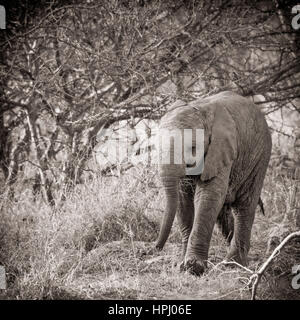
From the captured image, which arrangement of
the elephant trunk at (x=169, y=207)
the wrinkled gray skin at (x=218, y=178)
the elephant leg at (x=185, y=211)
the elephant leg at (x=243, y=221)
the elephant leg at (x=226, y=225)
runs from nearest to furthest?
the elephant trunk at (x=169, y=207)
the wrinkled gray skin at (x=218, y=178)
the elephant leg at (x=185, y=211)
the elephant leg at (x=243, y=221)
the elephant leg at (x=226, y=225)

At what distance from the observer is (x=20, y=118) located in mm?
9312

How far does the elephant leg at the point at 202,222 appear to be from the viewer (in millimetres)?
6000

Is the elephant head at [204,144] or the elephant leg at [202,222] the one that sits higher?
the elephant head at [204,144]

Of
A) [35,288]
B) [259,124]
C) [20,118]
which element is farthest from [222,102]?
[20,118]

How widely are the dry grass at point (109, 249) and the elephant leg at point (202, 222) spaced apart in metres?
0.15

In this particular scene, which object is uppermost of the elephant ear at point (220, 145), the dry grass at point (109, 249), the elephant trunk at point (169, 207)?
the elephant ear at point (220, 145)

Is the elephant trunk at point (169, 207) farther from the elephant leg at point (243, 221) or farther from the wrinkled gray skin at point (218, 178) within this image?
the elephant leg at point (243, 221)

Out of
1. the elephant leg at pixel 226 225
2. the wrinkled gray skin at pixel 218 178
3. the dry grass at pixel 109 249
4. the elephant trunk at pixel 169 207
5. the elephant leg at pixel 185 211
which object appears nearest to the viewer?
the dry grass at pixel 109 249

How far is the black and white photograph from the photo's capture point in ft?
19.3

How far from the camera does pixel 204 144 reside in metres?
6.07

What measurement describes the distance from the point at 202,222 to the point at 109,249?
1306mm

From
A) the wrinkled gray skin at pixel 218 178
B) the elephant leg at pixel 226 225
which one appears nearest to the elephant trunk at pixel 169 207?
the wrinkled gray skin at pixel 218 178

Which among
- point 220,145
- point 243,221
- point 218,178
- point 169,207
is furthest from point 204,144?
point 243,221

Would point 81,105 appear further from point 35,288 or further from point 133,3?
point 35,288
